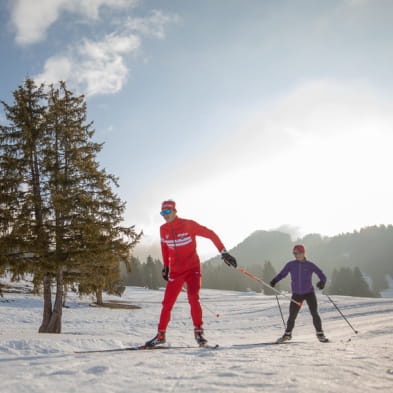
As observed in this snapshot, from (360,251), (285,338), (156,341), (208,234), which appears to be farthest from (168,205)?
(360,251)

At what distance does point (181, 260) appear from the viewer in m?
5.44

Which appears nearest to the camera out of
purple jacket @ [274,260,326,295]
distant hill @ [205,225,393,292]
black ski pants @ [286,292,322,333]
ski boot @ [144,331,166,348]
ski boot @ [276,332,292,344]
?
ski boot @ [144,331,166,348]

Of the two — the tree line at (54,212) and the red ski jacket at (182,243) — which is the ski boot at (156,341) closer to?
the red ski jacket at (182,243)

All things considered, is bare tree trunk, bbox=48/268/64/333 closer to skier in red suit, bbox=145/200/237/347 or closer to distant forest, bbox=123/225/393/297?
skier in red suit, bbox=145/200/237/347

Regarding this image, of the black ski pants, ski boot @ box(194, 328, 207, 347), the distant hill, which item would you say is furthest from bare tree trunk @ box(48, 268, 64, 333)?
the distant hill

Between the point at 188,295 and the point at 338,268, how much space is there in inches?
6199

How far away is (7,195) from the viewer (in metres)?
11.0

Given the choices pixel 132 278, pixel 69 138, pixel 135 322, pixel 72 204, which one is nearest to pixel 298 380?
pixel 72 204

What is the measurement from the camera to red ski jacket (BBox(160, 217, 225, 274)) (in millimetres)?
5443

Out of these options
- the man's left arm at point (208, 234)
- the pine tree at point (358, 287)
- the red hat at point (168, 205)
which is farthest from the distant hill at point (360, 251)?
the red hat at point (168, 205)

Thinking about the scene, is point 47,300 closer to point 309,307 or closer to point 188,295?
point 188,295

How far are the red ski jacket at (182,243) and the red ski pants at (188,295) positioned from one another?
0.42 feet

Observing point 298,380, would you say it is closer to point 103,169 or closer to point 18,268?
point 18,268

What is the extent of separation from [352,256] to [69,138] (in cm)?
17356
